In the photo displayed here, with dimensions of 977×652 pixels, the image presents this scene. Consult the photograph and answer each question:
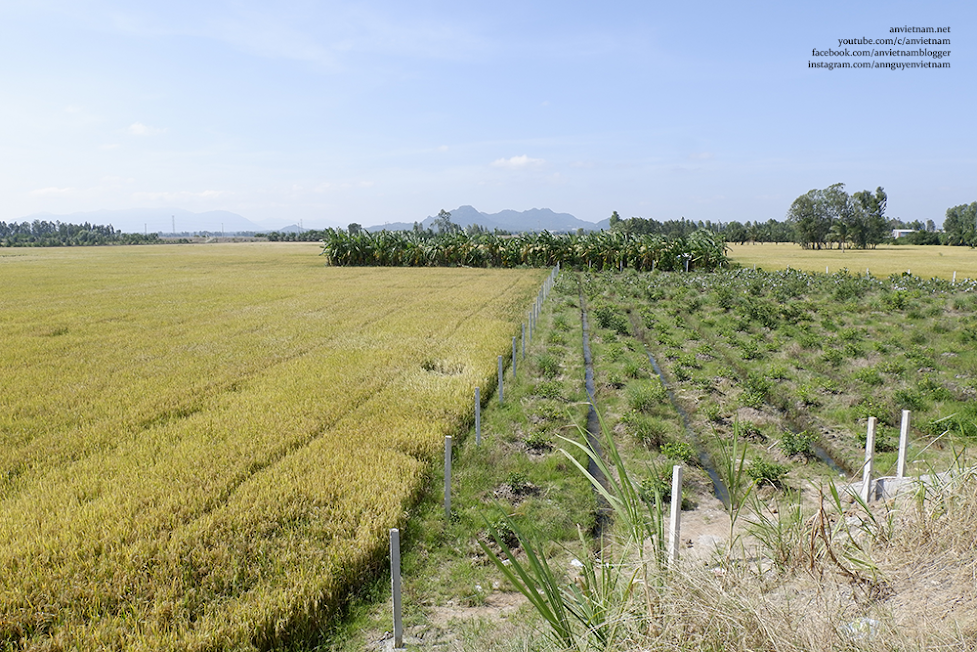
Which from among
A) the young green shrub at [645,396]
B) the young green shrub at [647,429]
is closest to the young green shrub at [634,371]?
the young green shrub at [645,396]

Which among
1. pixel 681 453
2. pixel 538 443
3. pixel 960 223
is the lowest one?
pixel 538 443

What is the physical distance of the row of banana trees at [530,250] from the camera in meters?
51.5

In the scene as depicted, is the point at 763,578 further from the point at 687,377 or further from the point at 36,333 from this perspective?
the point at 36,333

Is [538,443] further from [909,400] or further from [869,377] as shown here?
[869,377]

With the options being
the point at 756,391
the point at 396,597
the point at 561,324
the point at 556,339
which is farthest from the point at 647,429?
the point at 561,324

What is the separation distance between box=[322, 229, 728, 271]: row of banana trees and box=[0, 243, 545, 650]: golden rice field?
3364 centimetres

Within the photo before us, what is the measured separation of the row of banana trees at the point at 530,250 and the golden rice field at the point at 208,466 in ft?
110

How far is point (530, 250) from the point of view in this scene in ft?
191

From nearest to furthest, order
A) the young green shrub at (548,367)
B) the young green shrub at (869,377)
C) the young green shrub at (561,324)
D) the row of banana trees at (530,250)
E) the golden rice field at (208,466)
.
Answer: the golden rice field at (208,466) < the young green shrub at (869,377) < the young green shrub at (548,367) < the young green shrub at (561,324) < the row of banana trees at (530,250)

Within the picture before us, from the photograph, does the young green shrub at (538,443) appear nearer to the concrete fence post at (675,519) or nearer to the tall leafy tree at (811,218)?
the concrete fence post at (675,519)

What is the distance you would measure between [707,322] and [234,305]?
2116cm

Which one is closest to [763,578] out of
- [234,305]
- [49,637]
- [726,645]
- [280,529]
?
[726,645]

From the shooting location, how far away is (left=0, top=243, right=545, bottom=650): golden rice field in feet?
18.4

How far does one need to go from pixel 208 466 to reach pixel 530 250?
50.9m
